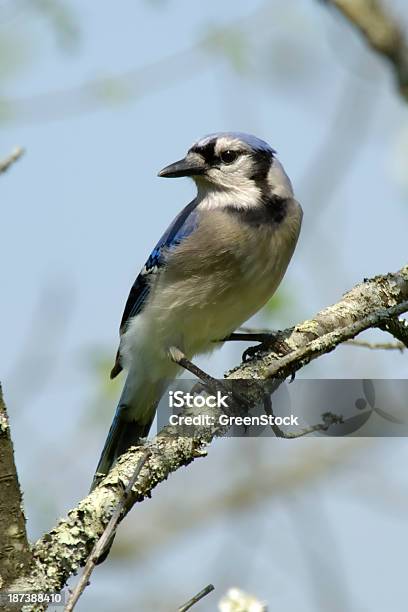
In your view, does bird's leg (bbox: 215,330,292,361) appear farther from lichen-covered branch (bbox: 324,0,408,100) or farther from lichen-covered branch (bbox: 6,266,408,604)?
lichen-covered branch (bbox: 324,0,408,100)

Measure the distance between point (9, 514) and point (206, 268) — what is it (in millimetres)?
2348

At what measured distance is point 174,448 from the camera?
11.6ft

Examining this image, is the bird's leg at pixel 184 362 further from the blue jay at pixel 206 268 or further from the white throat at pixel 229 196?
the white throat at pixel 229 196

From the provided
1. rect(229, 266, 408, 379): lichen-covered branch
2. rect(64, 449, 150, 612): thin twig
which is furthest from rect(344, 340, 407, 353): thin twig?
rect(64, 449, 150, 612): thin twig

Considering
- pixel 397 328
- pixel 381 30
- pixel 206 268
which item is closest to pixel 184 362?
pixel 206 268

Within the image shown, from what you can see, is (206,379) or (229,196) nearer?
(206,379)

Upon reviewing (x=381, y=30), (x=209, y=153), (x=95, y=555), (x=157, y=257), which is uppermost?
(x=381, y=30)

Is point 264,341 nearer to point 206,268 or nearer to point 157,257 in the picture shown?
point 206,268

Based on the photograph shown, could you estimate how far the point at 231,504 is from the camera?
809 centimetres

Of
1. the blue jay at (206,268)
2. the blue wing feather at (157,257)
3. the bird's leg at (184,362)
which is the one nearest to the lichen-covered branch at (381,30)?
the blue jay at (206,268)

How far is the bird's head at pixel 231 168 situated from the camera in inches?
210

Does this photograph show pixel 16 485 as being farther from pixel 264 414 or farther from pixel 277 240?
pixel 277 240

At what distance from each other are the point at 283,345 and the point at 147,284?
1.28 m

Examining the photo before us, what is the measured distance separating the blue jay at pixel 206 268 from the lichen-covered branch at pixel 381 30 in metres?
0.83
